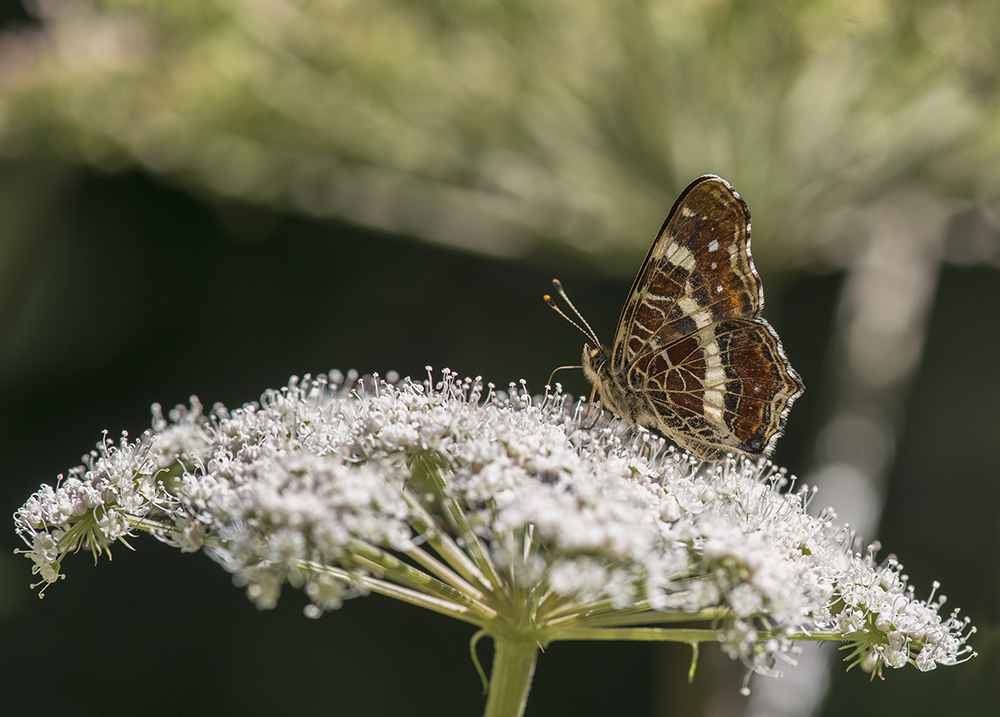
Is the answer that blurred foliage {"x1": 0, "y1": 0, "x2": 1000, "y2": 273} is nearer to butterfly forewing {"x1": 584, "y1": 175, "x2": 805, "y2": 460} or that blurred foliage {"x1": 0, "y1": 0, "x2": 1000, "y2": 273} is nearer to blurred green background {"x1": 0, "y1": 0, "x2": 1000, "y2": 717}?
blurred green background {"x1": 0, "y1": 0, "x2": 1000, "y2": 717}

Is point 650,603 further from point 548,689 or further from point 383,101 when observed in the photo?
point 548,689

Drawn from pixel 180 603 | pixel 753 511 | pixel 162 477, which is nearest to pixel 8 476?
pixel 180 603

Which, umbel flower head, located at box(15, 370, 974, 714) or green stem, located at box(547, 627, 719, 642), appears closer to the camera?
umbel flower head, located at box(15, 370, 974, 714)

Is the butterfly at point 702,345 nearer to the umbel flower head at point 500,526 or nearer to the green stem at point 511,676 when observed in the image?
the umbel flower head at point 500,526

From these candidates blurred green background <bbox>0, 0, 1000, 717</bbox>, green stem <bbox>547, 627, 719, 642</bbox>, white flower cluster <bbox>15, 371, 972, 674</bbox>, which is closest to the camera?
white flower cluster <bbox>15, 371, 972, 674</bbox>

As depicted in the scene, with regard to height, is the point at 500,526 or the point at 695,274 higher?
the point at 695,274

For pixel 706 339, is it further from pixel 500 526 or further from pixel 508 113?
pixel 508 113

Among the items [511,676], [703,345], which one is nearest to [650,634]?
[511,676]

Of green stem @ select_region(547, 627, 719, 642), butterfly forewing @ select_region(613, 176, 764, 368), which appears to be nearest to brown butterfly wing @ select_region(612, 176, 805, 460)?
butterfly forewing @ select_region(613, 176, 764, 368)

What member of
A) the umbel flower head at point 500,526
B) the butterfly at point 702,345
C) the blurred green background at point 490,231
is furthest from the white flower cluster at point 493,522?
the blurred green background at point 490,231
